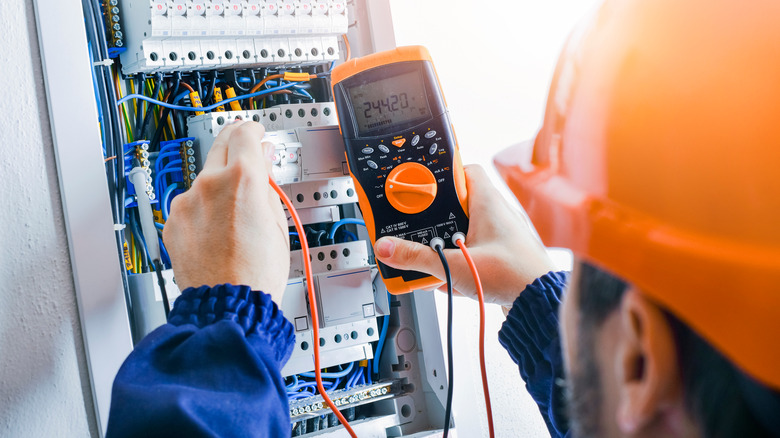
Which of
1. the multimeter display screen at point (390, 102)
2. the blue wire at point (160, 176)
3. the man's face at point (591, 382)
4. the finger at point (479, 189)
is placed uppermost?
the multimeter display screen at point (390, 102)

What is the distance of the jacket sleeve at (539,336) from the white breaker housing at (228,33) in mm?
541

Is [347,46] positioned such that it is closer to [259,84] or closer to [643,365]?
[259,84]

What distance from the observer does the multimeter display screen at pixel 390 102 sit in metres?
1.13

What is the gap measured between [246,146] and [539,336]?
0.48m

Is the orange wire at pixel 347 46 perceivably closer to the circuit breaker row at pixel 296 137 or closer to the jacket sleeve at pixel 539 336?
the circuit breaker row at pixel 296 137

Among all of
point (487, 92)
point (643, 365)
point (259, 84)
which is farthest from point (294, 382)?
point (643, 365)

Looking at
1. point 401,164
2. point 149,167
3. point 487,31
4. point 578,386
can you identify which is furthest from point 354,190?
point 578,386

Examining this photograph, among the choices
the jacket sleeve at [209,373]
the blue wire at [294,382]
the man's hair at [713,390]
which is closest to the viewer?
the man's hair at [713,390]

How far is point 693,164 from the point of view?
1.18 ft

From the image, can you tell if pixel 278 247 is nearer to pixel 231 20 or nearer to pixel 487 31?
pixel 231 20

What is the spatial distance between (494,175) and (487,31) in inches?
12.1

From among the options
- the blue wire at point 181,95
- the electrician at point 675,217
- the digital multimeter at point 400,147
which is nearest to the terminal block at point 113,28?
the blue wire at point 181,95

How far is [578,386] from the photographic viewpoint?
45cm

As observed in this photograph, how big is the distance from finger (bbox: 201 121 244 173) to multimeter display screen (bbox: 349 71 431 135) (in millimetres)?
213
